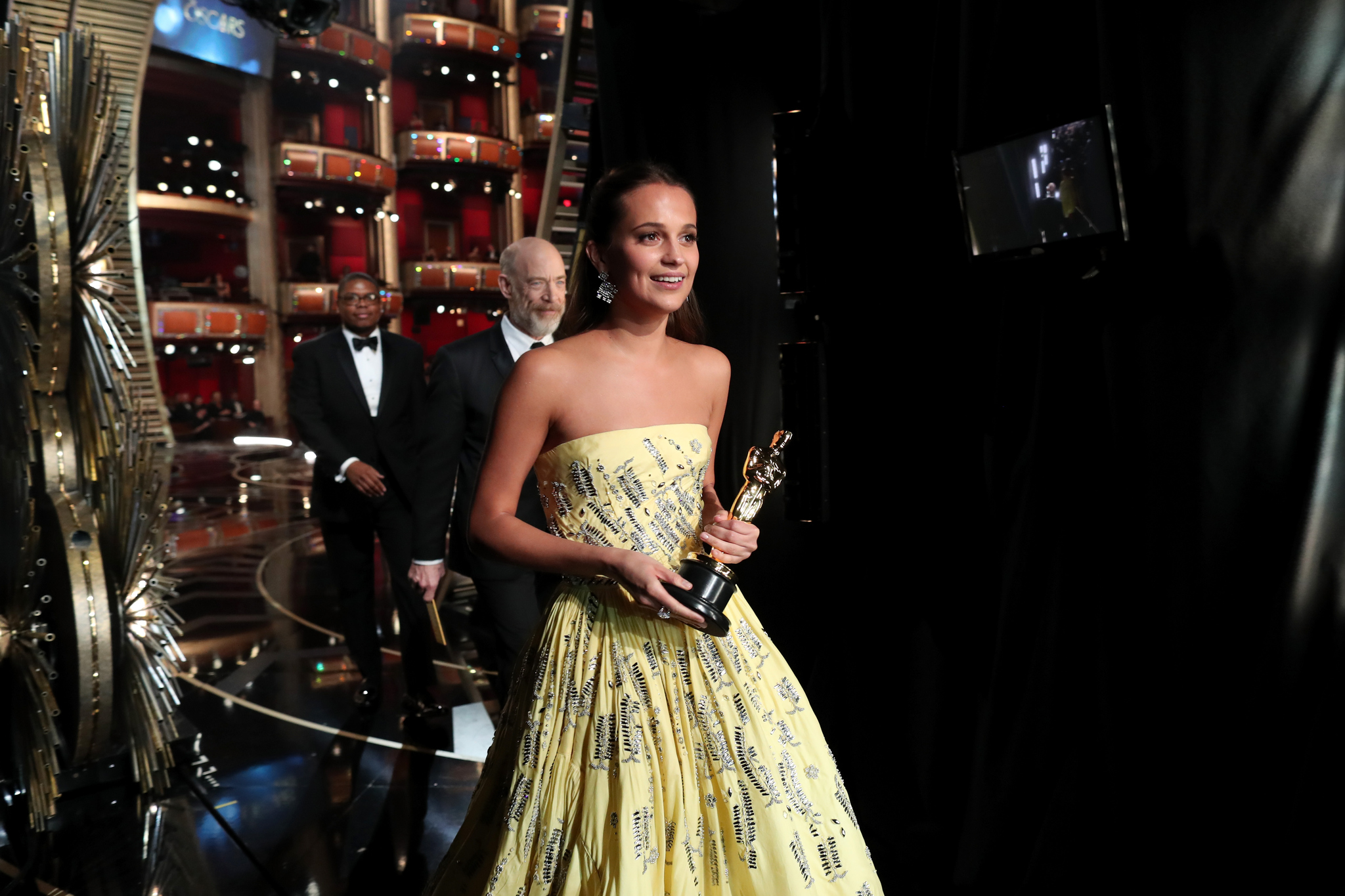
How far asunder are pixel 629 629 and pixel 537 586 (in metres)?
1.75

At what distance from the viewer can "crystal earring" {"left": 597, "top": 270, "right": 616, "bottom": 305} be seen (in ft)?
5.48

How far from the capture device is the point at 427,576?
3.19 meters

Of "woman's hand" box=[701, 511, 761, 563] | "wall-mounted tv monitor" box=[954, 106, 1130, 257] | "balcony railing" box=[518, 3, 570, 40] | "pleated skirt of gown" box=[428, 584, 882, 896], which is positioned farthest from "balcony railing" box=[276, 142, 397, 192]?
"woman's hand" box=[701, 511, 761, 563]

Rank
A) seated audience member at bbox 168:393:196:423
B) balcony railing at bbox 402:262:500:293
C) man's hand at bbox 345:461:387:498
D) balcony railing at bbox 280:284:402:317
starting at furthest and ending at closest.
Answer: balcony railing at bbox 402:262:500:293, balcony railing at bbox 280:284:402:317, seated audience member at bbox 168:393:196:423, man's hand at bbox 345:461:387:498

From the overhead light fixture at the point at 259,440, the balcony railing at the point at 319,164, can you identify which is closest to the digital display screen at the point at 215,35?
the balcony railing at the point at 319,164

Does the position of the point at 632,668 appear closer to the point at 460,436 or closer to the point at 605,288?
the point at 605,288

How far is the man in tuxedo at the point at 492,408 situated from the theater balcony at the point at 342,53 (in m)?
21.8

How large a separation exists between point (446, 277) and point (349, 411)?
20719 mm

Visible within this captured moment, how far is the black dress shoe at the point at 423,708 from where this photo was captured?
386 cm

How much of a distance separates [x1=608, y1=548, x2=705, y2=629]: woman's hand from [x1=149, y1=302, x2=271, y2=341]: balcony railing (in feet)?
73.5

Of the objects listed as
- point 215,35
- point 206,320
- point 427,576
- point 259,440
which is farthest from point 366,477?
point 215,35

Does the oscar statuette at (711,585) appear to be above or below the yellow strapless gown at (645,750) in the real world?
above

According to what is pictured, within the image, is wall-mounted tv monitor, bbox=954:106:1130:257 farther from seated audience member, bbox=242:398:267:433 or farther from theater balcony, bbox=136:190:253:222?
theater balcony, bbox=136:190:253:222

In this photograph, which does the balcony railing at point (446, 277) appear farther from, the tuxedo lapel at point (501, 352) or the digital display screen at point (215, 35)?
the tuxedo lapel at point (501, 352)
